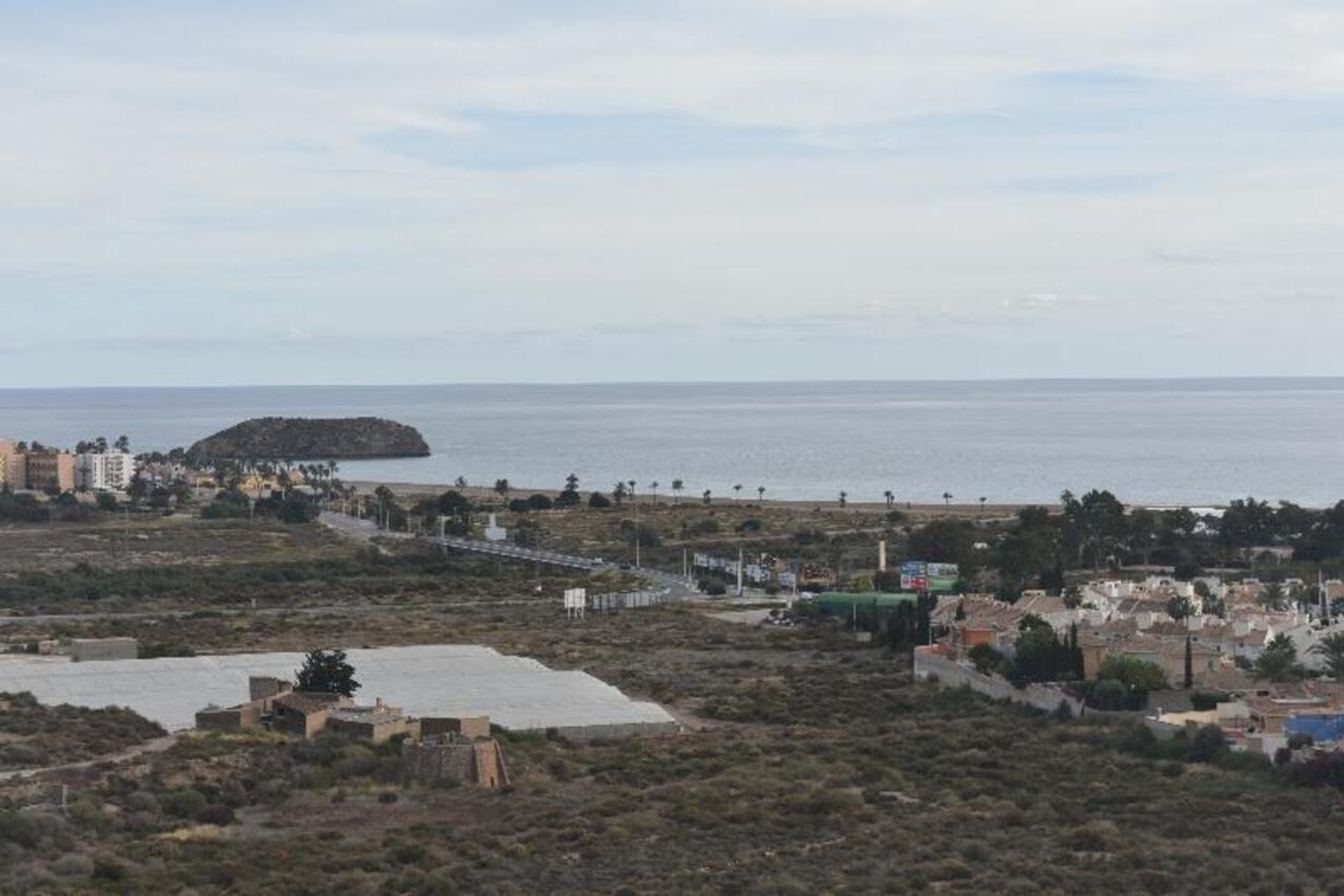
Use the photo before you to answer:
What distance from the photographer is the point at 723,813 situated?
28672 mm

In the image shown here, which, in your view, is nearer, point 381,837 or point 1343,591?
point 381,837

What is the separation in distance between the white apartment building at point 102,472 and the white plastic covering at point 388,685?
85.4 m

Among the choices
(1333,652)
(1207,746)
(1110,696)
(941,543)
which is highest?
(941,543)

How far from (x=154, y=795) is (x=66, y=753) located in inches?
193

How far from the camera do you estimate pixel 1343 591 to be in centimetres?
5659

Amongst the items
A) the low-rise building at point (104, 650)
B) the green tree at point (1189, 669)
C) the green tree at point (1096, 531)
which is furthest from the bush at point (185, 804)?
the green tree at point (1096, 531)

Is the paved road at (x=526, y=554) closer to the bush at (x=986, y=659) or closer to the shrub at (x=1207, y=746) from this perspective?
the bush at (x=986, y=659)

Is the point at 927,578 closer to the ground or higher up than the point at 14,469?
closer to the ground

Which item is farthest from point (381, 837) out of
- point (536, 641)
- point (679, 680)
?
point (536, 641)

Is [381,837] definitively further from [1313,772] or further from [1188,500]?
[1188,500]

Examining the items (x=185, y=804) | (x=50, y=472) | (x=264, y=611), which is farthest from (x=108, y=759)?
(x=50, y=472)

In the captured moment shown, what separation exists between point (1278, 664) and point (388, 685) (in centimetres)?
1838

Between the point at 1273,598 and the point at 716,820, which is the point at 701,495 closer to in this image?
the point at 1273,598

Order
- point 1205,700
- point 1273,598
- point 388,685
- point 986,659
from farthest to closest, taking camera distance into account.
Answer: point 1273,598, point 986,659, point 388,685, point 1205,700
